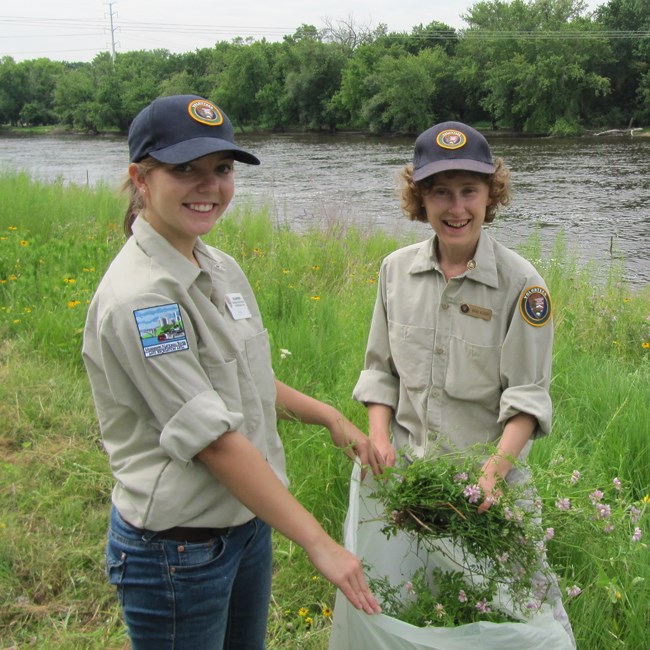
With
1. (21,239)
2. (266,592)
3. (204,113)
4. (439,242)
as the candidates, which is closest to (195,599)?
(266,592)

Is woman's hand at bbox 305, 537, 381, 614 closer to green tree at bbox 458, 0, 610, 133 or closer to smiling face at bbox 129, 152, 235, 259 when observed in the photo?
smiling face at bbox 129, 152, 235, 259

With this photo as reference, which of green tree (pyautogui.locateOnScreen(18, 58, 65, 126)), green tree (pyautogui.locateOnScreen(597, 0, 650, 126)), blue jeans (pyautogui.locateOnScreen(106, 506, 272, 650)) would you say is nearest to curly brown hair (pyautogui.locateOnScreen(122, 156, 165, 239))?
blue jeans (pyautogui.locateOnScreen(106, 506, 272, 650))

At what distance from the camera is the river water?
10086mm

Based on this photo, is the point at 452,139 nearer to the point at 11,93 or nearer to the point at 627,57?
the point at 627,57

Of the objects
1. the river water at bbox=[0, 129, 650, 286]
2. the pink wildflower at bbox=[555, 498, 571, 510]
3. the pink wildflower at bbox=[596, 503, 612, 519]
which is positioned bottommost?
the river water at bbox=[0, 129, 650, 286]

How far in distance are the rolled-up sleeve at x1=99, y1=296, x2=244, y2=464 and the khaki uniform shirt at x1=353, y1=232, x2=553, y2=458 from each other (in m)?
0.70

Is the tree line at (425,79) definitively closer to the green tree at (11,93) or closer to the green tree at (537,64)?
the green tree at (537,64)

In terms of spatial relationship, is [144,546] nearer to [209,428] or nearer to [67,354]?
[209,428]

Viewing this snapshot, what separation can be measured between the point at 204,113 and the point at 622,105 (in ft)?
156

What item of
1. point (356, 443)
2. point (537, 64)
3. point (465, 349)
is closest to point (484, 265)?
point (465, 349)

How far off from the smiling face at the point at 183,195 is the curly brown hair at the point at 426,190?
0.72 metres

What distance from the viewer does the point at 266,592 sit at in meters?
1.67

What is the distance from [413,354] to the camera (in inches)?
75.6

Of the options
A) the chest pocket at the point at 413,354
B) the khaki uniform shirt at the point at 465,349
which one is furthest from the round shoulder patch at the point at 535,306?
the chest pocket at the point at 413,354
